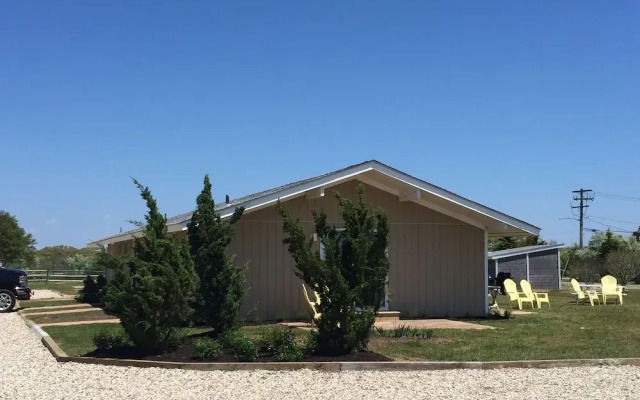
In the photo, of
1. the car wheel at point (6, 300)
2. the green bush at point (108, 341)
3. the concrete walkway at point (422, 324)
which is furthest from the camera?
the car wheel at point (6, 300)

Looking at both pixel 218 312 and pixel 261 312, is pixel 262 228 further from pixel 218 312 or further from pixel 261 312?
pixel 218 312

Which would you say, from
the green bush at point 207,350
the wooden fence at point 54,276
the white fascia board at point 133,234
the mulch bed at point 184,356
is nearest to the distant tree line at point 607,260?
the white fascia board at point 133,234

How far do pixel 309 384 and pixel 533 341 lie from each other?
17.4 ft

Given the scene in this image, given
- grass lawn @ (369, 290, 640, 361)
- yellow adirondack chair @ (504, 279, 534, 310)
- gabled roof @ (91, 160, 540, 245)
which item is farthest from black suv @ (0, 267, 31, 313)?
yellow adirondack chair @ (504, 279, 534, 310)

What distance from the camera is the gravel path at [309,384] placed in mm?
7340

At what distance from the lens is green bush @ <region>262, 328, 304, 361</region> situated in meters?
9.01

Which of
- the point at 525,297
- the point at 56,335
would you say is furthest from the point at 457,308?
the point at 56,335

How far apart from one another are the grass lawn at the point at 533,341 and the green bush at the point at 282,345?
149cm

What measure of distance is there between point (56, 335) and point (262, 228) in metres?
4.99

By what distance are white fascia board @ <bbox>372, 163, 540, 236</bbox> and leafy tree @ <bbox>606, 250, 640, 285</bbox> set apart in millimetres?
20269

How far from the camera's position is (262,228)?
15.3 meters

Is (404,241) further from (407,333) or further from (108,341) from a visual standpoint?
(108,341)

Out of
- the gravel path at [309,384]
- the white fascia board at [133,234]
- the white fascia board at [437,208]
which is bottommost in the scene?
the gravel path at [309,384]

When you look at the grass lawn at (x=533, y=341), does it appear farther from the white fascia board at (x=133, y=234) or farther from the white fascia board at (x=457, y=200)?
the white fascia board at (x=133, y=234)
